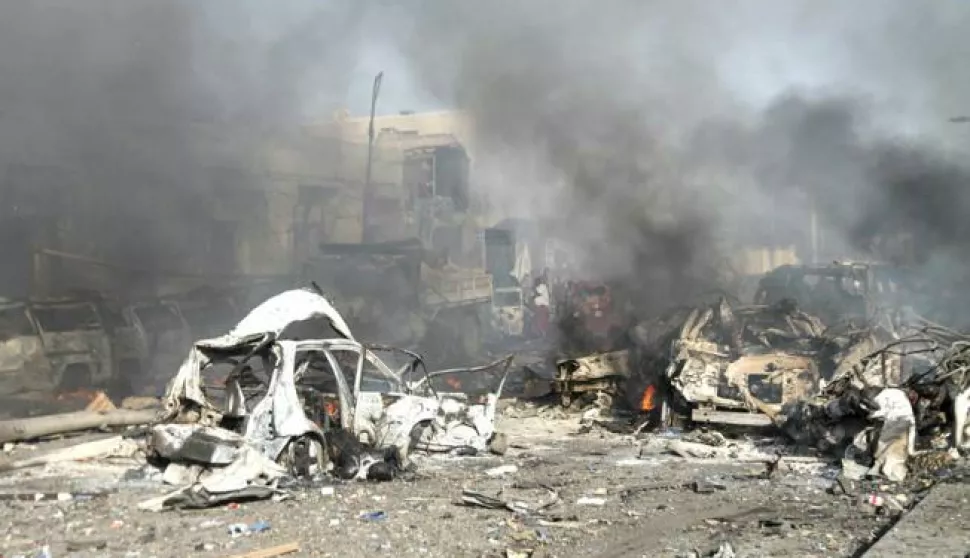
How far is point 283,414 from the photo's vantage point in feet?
22.7

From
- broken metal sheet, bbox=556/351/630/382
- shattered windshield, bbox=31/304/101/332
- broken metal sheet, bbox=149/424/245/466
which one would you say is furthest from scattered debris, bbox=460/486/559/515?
shattered windshield, bbox=31/304/101/332

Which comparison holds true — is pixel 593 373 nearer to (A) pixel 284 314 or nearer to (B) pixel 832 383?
(B) pixel 832 383

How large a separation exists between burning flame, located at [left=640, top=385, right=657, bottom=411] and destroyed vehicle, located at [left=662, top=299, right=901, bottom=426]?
2.05 ft

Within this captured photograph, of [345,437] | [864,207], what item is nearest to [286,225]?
[864,207]

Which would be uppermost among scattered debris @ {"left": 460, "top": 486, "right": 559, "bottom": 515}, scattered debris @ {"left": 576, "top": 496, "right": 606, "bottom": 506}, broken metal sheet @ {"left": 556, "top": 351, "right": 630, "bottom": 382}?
broken metal sheet @ {"left": 556, "top": 351, "right": 630, "bottom": 382}

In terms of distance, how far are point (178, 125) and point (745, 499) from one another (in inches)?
518

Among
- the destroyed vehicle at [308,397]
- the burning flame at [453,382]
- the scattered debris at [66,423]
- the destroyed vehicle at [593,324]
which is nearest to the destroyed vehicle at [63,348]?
the scattered debris at [66,423]

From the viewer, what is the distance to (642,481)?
24.8ft

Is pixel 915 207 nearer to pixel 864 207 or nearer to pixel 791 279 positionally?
pixel 864 207

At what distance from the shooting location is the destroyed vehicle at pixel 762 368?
989 centimetres

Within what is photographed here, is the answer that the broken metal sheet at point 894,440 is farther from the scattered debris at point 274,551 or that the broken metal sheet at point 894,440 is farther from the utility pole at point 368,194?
the utility pole at point 368,194

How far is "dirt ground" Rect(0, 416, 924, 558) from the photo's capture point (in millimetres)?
5320

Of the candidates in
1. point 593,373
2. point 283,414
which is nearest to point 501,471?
point 283,414

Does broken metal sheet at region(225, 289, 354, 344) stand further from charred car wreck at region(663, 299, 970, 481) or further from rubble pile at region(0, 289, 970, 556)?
charred car wreck at region(663, 299, 970, 481)
